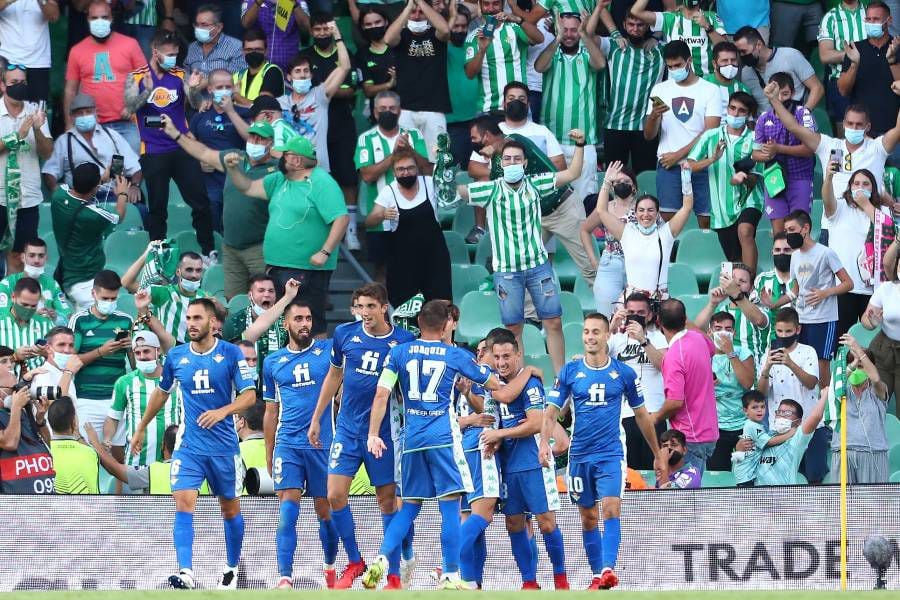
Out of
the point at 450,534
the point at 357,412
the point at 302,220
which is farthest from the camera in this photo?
the point at 302,220

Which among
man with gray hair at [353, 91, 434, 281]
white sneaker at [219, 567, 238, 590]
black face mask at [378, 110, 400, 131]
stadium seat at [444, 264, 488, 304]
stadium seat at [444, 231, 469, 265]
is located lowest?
white sneaker at [219, 567, 238, 590]

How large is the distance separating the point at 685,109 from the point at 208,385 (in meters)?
6.32

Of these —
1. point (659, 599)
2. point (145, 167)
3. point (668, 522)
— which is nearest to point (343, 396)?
point (668, 522)

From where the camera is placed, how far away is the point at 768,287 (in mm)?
15547

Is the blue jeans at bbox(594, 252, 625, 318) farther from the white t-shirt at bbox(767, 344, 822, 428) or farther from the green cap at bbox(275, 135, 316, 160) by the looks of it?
the green cap at bbox(275, 135, 316, 160)

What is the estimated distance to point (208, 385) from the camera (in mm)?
12203

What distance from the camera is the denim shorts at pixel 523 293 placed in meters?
15.3

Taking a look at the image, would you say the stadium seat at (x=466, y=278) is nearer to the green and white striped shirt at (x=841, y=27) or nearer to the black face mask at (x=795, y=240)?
the black face mask at (x=795, y=240)

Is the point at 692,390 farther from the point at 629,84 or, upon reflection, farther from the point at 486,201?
the point at 629,84

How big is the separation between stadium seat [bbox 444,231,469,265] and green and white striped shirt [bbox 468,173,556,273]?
169 cm

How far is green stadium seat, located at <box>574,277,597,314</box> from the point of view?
1678 centimetres

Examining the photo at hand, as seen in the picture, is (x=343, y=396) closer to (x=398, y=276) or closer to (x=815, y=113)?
(x=398, y=276)

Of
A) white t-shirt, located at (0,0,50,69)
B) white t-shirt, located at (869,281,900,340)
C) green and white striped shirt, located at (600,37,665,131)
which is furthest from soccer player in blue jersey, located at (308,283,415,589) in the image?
white t-shirt, located at (0,0,50,69)

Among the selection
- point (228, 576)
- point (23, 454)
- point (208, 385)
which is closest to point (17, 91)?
point (23, 454)
